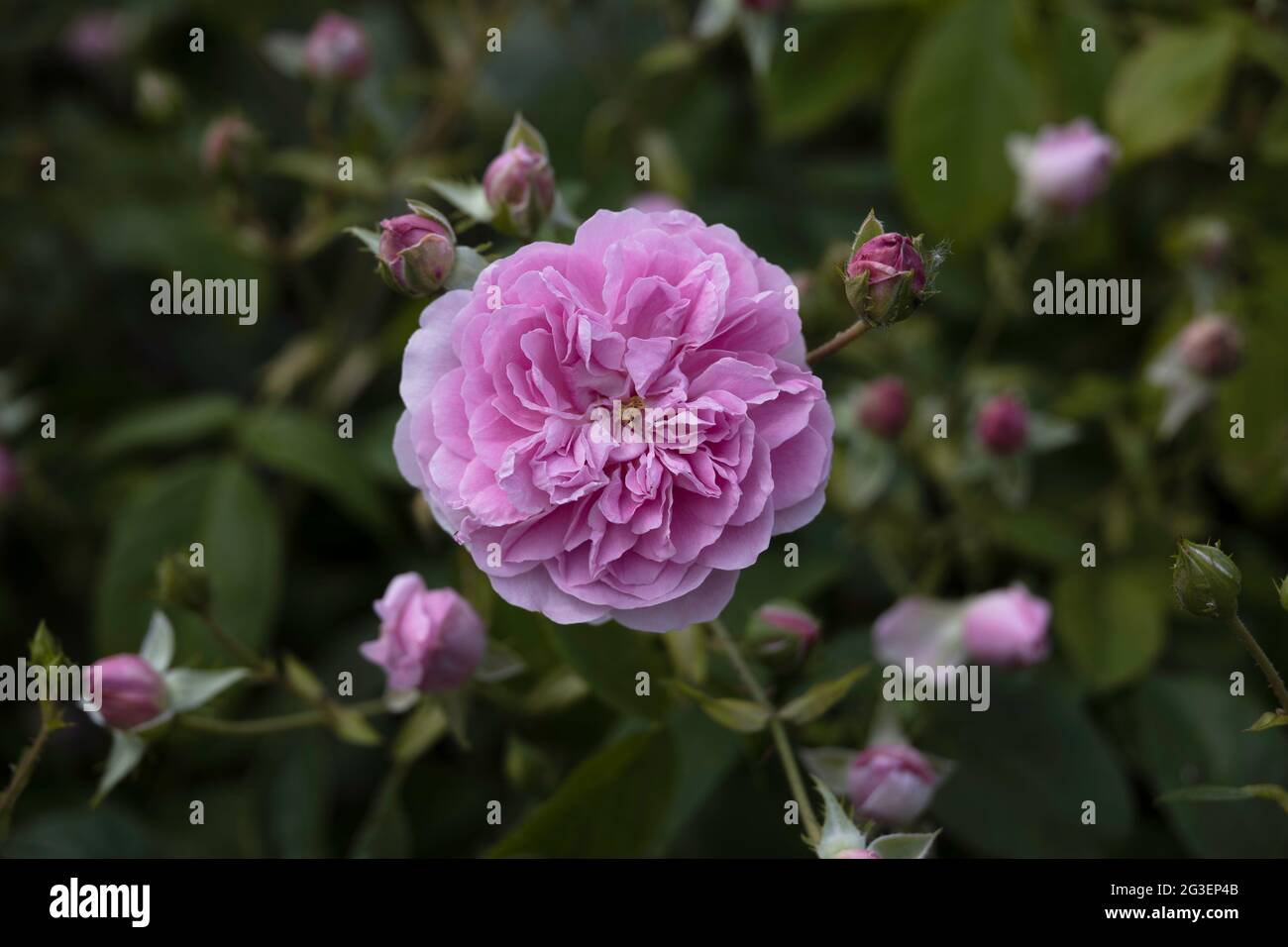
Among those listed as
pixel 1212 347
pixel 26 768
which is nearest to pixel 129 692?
pixel 26 768

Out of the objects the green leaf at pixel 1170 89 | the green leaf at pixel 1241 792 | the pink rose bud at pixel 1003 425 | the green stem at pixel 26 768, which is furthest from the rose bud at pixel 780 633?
the green leaf at pixel 1170 89

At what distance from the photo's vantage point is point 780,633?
0.85m

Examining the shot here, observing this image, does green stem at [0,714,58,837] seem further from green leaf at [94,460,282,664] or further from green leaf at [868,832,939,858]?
green leaf at [868,832,939,858]

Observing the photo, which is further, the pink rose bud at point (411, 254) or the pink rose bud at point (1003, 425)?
the pink rose bud at point (1003, 425)

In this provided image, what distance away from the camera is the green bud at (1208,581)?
2.29 ft

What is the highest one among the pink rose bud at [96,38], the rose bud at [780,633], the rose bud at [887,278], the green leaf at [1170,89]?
the pink rose bud at [96,38]

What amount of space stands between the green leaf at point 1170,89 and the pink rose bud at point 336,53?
0.82 meters

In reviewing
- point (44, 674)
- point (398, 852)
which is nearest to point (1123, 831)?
point (398, 852)

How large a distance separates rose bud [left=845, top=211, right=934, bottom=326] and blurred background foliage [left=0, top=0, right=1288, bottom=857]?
32 cm

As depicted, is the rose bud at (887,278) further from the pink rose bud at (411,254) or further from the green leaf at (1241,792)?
the green leaf at (1241,792)

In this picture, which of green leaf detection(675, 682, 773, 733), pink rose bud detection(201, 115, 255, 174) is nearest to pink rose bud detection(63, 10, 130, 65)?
pink rose bud detection(201, 115, 255, 174)

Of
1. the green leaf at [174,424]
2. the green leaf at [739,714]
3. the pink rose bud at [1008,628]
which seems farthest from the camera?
the green leaf at [174,424]

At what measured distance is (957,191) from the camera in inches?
48.6

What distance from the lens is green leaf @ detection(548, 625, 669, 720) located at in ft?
2.67
